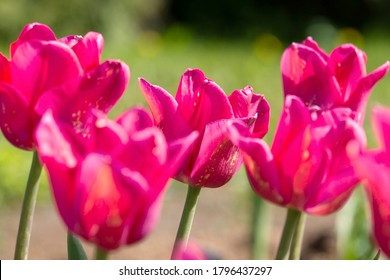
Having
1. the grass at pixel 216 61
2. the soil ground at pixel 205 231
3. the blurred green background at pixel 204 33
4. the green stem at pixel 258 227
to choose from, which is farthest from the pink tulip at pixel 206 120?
the grass at pixel 216 61

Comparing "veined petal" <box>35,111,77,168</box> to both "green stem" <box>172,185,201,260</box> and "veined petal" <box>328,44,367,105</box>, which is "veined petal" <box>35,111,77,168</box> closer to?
"green stem" <box>172,185,201,260</box>

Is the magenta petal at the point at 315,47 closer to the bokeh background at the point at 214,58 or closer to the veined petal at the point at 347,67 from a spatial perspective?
the veined petal at the point at 347,67

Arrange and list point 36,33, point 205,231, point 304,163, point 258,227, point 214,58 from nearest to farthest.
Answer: point 304,163
point 36,33
point 258,227
point 205,231
point 214,58

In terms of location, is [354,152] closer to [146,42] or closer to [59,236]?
[59,236]

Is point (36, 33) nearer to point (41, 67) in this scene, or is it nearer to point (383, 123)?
point (41, 67)

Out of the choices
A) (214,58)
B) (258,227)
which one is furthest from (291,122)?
(214,58)

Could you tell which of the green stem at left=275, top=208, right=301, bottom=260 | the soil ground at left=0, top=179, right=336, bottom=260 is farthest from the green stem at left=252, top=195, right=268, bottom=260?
the green stem at left=275, top=208, right=301, bottom=260
